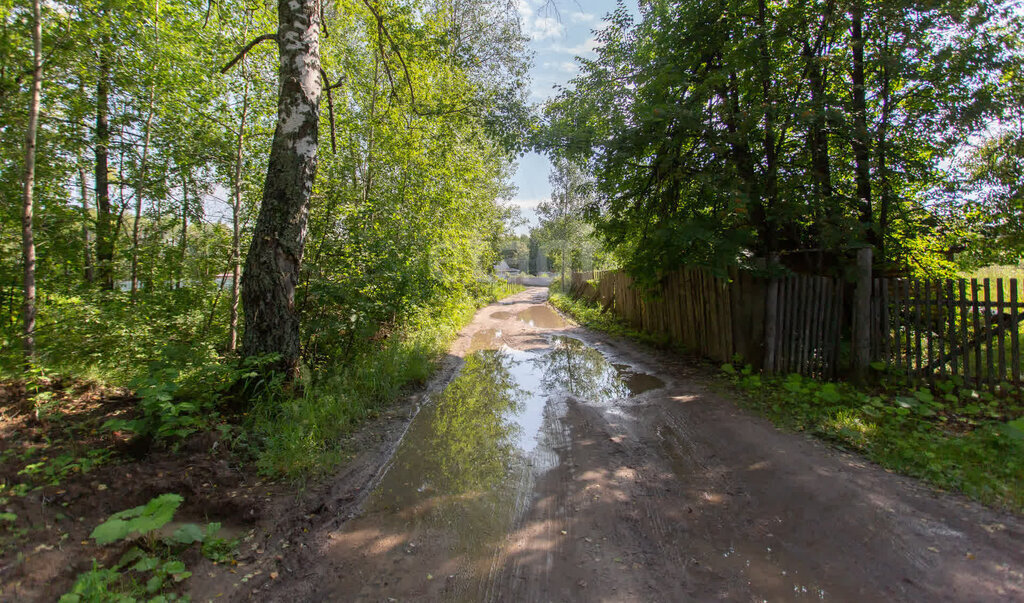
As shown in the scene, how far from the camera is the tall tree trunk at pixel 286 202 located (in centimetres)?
445

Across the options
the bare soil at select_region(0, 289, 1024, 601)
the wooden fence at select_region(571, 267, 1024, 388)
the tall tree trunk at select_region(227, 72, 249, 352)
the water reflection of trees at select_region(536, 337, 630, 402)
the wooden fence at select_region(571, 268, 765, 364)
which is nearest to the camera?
the bare soil at select_region(0, 289, 1024, 601)

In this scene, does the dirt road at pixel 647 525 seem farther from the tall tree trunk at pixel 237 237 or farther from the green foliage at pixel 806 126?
the tall tree trunk at pixel 237 237

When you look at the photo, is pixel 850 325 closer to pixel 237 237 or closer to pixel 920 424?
pixel 920 424

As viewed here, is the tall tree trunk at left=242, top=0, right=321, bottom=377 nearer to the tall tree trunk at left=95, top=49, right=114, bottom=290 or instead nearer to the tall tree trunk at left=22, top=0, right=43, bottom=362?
the tall tree trunk at left=22, top=0, right=43, bottom=362

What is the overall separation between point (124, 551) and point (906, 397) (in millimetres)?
7782

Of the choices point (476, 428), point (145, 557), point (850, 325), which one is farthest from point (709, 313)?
point (145, 557)

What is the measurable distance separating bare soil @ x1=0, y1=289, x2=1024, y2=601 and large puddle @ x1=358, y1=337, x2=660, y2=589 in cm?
2

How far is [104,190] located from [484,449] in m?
9.08

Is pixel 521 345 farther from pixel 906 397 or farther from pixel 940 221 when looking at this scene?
pixel 940 221

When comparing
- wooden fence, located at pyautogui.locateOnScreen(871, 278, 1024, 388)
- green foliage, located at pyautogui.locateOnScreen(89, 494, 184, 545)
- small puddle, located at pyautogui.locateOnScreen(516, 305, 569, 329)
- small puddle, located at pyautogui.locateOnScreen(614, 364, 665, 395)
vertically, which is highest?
wooden fence, located at pyautogui.locateOnScreen(871, 278, 1024, 388)

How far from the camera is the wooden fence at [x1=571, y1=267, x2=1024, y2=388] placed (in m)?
5.23

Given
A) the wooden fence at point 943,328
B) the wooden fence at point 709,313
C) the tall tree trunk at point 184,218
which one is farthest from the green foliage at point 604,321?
the tall tree trunk at point 184,218

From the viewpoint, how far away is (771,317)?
6527 mm

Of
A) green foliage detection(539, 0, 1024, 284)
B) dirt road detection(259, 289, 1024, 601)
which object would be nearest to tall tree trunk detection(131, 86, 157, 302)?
dirt road detection(259, 289, 1024, 601)
